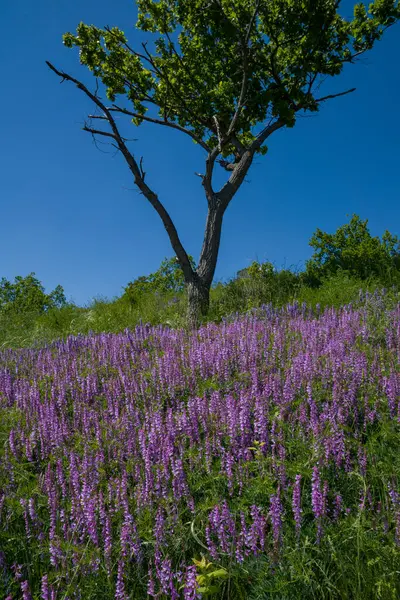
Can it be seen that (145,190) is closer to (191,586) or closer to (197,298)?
(197,298)

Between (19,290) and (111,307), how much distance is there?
1088 inches

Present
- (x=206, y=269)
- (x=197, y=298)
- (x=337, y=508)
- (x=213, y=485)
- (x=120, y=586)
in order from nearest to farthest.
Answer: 1. (x=120, y=586)
2. (x=337, y=508)
3. (x=213, y=485)
4. (x=197, y=298)
5. (x=206, y=269)

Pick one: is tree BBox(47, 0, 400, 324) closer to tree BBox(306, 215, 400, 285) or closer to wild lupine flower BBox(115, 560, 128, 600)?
tree BBox(306, 215, 400, 285)

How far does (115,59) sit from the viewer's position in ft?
55.2

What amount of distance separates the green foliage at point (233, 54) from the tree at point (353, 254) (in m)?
4.95

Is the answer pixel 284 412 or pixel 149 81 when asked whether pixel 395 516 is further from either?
pixel 149 81

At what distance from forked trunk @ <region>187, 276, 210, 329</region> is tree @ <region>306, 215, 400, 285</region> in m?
4.01

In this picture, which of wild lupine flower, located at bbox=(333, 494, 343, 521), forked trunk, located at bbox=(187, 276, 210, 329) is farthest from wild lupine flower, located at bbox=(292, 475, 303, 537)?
forked trunk, located at bbox=(187, 276, 210, 329)

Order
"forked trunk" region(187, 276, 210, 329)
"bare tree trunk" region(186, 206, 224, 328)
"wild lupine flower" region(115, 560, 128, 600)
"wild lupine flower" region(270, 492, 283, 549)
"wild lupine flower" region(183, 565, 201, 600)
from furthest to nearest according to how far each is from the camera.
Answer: "bare tree trunk" region(186, 206, 224, 328), "forked trunk" region(187, 276, 210, 329), "wild lupine flower" region(270, 492, 283, 549), "wild lupine flower" region(115, 560, 128, 600), "wild lupine flower" region(183, 565, 201, 600)

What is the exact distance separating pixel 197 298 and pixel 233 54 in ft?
29.4

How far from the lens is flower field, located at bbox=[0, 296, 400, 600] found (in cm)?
242

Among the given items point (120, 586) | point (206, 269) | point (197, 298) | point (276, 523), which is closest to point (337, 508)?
point (276, 523)

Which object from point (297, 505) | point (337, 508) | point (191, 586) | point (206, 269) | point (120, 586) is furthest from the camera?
point (206, 269)

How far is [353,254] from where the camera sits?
15.1m
